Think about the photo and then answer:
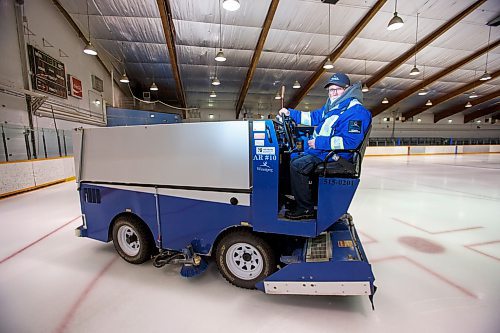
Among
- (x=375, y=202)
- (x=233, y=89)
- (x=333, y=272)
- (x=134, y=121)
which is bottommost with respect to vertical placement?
(x=375, y=202)

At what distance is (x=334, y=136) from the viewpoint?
189cm

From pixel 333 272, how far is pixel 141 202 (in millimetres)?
1831

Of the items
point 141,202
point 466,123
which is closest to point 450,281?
point 141,202

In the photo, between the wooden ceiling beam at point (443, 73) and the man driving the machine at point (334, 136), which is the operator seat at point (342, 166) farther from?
the wooden ceiling beam at point (443, 73)

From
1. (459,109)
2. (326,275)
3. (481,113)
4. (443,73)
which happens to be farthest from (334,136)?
(481,113)

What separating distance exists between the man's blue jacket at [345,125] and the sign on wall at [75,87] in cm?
1122

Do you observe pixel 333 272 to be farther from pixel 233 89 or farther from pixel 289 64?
pixel 233 89

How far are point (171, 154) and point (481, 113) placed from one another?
129ft

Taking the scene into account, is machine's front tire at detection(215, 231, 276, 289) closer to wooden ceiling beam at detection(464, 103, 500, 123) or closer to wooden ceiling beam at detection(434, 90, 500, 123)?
wooden ceiling beam at detection(434, 90, 500, 123)

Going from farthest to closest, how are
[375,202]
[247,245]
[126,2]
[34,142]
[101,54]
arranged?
1. [101,54]
2. [126,2]
3. [34,142]
4. [375,202]
5. [247,245]

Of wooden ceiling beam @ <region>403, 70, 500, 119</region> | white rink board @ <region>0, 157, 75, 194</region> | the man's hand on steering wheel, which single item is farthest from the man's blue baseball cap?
wooden ceiling beam @ <region>403, 70, 500, 119</region>

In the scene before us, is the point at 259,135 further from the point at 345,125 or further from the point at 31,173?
the point at 31,173

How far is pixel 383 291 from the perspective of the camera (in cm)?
206

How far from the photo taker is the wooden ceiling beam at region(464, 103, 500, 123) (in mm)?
27308
